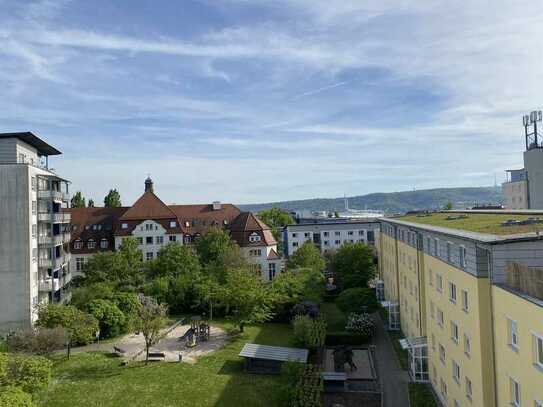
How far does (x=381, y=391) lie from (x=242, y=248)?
40.1 m

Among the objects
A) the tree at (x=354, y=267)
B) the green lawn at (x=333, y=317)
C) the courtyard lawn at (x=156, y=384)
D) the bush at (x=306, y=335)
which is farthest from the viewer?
the tree at (x=354, y=267)

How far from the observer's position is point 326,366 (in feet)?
113

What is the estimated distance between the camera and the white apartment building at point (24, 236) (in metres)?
39.9

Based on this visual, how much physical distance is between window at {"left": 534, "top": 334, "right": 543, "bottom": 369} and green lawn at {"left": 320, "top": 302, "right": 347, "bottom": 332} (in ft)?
96.8

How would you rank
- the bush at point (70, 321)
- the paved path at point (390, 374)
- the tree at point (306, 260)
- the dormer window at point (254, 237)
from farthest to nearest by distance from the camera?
the dormer window at point (254, 237), the tree at point (306, 260), the bush at point (70, 321), the paved path at point (390, 374)

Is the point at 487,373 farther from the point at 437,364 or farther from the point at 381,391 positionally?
the point at 381,391

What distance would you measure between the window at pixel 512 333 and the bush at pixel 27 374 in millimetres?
22630

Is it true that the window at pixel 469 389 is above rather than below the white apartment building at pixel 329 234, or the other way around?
below

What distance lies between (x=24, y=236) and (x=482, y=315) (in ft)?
125

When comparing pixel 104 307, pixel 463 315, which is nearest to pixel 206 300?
pixel 104 307

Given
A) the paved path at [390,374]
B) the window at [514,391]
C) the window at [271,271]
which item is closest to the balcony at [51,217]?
the window at [271,271]

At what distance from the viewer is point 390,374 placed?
3247 centimetres

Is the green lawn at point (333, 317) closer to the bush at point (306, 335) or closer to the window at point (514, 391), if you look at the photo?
the bush at point (306, 335)

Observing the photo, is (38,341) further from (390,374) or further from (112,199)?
(112,199)
